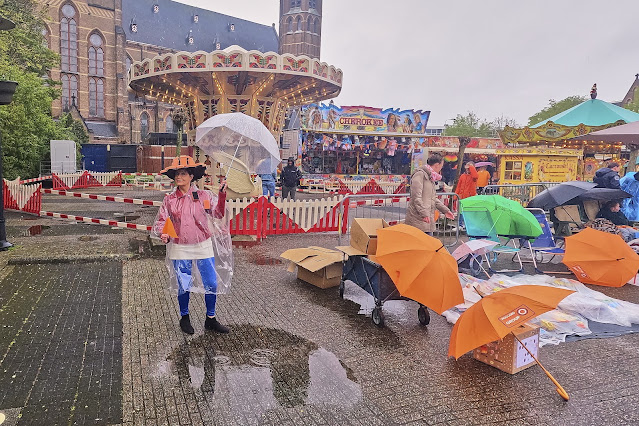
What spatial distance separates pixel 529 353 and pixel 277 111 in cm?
1404

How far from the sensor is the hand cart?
4.96 meters

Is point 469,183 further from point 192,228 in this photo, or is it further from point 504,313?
point 192,228

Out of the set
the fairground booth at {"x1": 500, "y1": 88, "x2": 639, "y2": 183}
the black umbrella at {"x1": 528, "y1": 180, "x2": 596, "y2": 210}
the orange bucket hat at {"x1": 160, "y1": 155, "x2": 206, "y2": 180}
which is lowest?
the black umbrella at {"x1": 528, "y1": 180, "x2": 596, "y2": 210}

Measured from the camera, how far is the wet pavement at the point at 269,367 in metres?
3.29

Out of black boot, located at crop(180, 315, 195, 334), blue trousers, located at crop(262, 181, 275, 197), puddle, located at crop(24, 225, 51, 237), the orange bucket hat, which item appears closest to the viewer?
the orange bucket hat

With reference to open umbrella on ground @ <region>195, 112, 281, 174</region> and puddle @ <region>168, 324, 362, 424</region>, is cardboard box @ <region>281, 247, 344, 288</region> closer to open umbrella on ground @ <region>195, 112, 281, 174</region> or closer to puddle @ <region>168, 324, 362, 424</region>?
open umbrella on ground @ <region>195, 112, 281, 174</region>

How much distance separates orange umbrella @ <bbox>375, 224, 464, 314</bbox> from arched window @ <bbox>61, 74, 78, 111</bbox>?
158ft

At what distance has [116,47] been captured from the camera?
4641 centimetres

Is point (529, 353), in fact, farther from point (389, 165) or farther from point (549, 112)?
point (549, 112)

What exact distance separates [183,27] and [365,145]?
131 feet

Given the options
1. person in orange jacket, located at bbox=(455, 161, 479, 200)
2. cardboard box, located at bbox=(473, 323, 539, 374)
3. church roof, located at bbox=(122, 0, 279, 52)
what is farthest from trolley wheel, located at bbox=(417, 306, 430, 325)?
church roof, located at bbox=(122, 0, 279, 52)

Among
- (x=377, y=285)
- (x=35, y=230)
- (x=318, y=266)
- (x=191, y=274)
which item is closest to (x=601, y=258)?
(x=377, y=285)

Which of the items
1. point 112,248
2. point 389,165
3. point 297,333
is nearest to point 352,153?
point 389,165

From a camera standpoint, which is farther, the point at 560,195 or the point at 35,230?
the point at 35,230
